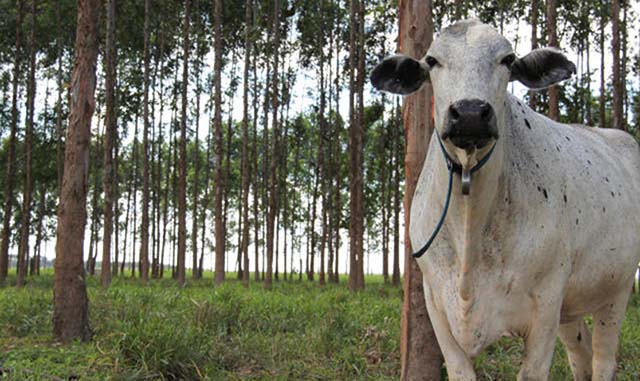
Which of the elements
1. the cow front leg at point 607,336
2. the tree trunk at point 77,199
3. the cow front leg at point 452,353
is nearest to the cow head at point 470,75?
the cow front leg at point 452,353

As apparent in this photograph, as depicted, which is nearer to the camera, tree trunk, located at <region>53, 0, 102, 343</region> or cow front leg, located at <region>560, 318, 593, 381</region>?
cow front leg, located at <region>560, 318, 593, 381</region>

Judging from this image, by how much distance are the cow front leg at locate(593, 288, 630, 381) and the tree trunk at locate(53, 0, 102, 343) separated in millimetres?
4958

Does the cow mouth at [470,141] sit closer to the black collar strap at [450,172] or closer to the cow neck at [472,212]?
the black collar strap at [450,172]

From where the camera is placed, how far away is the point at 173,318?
23.0ft

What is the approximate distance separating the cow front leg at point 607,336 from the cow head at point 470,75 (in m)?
1.70

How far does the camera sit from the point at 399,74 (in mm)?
2656

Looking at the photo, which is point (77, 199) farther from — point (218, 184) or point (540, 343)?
point (218, 184)

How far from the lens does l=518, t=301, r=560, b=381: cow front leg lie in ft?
8.33

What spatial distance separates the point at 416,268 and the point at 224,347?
2486 millimetres

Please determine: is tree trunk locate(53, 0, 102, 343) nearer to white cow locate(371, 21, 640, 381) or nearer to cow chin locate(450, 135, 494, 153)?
white cow locate(371, 21, 640, 381)

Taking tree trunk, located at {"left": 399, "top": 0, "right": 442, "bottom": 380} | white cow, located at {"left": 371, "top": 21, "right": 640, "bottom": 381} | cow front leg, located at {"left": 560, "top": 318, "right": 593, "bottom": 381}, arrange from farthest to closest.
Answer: tree trunk, located at {"left": 399, "top": 0, "right": 442, "bottom": 380} < cow front leg, located at {"left": 560, "top": 318, "right": 593, "bottom": 381} < white cow, located at {"left": 371, "top": 21, "right": 640, "bottom": 381}

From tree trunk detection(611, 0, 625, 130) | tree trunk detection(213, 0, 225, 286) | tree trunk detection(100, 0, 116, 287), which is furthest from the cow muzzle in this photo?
tree trunk detection(100, 0, 116, 287)

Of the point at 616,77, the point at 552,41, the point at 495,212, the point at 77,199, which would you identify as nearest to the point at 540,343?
the point at 495,212

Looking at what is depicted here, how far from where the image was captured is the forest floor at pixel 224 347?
Answer: 4.91m
